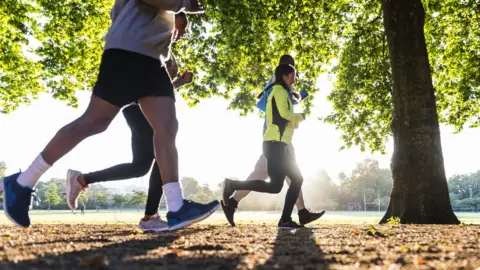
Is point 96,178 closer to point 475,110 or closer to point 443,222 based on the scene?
point 443,222

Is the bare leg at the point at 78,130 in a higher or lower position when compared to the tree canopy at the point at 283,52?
lower

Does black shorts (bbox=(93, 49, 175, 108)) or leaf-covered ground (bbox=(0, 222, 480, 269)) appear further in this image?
black shorts (bbox=(93, 49, 175, 108))

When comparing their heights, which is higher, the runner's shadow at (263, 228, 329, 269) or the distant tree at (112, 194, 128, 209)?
the distant tree at (112, 194, 128, 209)

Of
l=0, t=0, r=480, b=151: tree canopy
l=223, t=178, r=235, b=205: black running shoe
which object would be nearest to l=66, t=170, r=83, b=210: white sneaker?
l=223, t=178, r=235, b=205: black running shoe

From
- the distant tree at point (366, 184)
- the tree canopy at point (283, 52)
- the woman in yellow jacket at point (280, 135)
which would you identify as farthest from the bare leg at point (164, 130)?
the distant tree at point (366, 184)

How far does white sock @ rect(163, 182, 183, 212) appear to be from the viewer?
394 centimetres

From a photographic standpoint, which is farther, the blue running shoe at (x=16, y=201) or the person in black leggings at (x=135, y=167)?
the person in black leggings at (x=135, y=167)

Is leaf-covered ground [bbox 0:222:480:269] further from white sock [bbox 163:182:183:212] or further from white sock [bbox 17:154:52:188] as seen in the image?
white sock [bbox 17:154:52:188]

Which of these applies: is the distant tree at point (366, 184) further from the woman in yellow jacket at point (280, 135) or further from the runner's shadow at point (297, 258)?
the runner's shadow at point (297, 258)

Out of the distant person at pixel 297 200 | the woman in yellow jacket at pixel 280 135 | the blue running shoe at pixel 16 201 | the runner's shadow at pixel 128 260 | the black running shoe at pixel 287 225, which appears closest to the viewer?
the runner's shadow at pixel 128 260

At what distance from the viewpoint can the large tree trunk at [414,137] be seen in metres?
8.22

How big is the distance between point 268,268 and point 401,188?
6821 millimetres

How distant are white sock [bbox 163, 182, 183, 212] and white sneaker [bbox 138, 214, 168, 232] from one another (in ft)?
2.15

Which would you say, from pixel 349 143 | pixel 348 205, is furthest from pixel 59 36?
pixel 348 205
